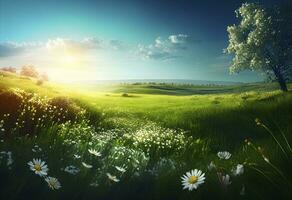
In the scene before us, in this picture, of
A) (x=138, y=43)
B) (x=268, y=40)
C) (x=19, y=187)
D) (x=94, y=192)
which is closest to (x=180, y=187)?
(x=94, y=192)

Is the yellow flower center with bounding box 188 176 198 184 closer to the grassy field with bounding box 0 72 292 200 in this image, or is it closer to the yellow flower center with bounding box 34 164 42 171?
the grassy field with bounding box 0 72 292 200

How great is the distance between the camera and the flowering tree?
12695 mm

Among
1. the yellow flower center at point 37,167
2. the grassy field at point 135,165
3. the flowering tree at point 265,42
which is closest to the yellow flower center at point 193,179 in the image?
the grassy field at point 135,165

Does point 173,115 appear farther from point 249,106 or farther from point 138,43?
point 138,43

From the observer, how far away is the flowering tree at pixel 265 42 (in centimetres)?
1270

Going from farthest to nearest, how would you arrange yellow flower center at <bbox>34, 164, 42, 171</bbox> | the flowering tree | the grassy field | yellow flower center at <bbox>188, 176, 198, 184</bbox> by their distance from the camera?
the flowering tree < the grassy field < yellow flower center at <bbox>34, 164, 42, 171</bbox> < yellow flower center at <bbox>188, 176, 198, 184</bbox>

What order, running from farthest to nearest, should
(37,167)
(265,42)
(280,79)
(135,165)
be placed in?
1. (265,42)
2. (280,79)
3. (135,165)
4. (37,167)

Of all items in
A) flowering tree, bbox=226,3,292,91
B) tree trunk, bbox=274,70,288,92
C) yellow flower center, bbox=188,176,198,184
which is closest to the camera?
yellow flower center, bbox=188,176,198,184

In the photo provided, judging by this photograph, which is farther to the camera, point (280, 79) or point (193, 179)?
point (280, 79)

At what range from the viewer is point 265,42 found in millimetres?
14195

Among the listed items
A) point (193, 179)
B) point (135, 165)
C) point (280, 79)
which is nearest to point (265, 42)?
point (280, 79)

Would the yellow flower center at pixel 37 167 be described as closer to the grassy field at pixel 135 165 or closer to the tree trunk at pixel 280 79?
the grassy field at pixel 135 165

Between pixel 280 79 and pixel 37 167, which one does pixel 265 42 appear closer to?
pixel 280 79

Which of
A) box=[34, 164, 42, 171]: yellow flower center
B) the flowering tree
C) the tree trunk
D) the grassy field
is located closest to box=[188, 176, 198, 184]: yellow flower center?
the grassy field
